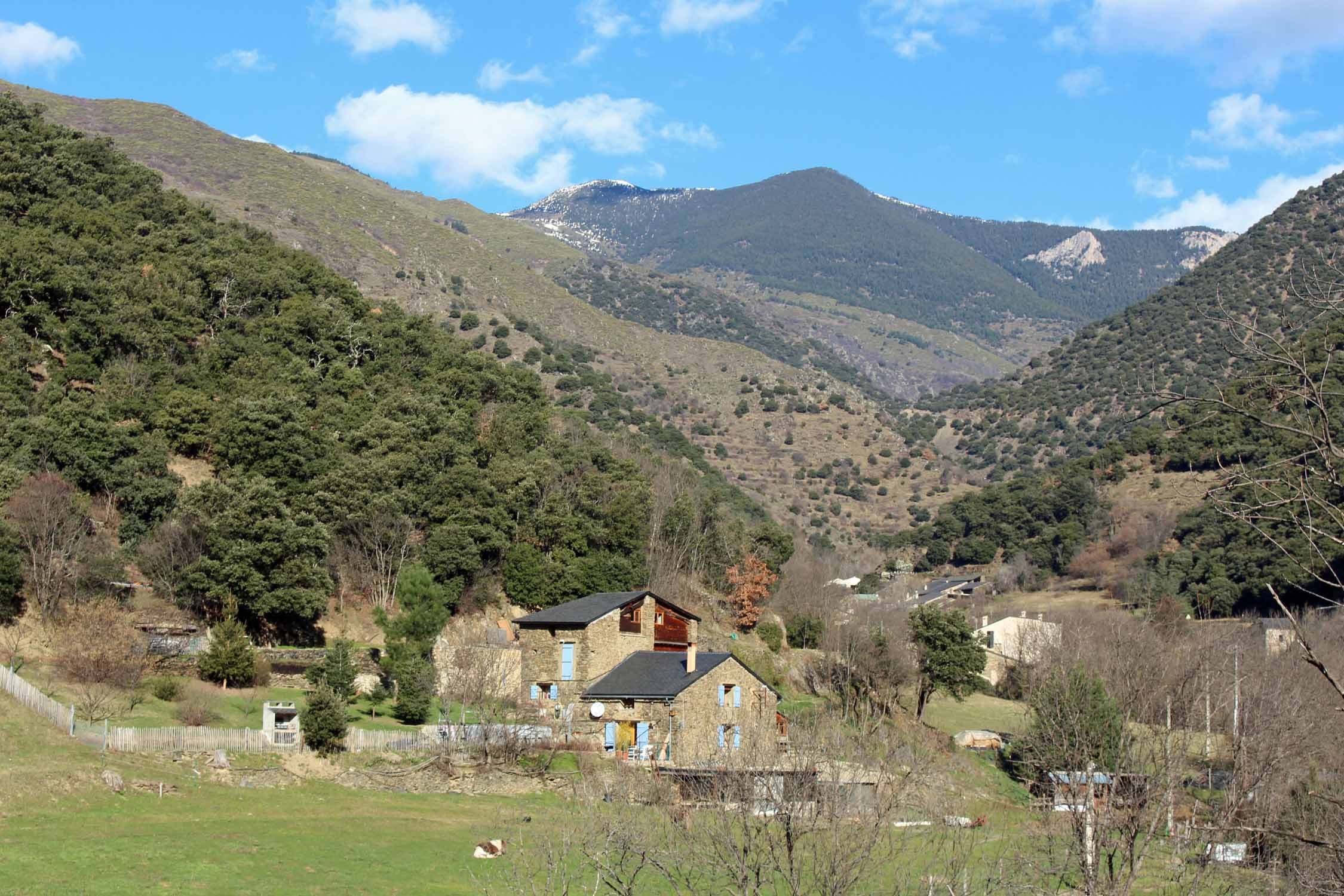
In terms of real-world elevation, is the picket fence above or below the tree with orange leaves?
below

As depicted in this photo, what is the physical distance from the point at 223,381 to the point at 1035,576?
217ft

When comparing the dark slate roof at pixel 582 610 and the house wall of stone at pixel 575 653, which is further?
the dark slate roof at pixel 582 610

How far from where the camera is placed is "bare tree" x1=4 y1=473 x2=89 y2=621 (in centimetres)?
4000

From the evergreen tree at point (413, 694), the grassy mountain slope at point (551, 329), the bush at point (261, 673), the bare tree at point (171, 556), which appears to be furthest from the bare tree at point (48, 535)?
the grassy mountain slope at point (551, 329)

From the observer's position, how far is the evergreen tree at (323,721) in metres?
33.0

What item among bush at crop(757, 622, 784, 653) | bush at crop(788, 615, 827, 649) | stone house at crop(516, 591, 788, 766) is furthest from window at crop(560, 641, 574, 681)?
bush at crop(788, 615, 827, 649)

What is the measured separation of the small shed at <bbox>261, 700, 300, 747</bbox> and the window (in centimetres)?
1156

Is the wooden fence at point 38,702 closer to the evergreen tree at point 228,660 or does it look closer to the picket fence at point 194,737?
the picket fence at point 194,737

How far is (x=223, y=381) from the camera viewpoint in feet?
192

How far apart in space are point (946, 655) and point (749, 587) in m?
11.6

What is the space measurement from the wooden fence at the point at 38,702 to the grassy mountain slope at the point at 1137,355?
10636 cm

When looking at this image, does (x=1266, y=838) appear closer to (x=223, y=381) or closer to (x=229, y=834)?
(x=229, y=834)

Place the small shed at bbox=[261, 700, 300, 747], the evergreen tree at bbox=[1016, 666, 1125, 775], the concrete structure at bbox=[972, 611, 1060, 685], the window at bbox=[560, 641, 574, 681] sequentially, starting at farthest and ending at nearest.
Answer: the concrete structure at bbox=[972, 611, 1060, 685] < the window at bbox=[560, 641, 574, 681] < the evergreen tree at bbox=[1016, 666, 1125, 775] < the small shed at bbox=[261, 700, 300, 747]

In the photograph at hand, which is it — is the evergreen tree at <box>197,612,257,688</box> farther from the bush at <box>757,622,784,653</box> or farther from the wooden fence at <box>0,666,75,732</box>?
the bush at <box>757,622,784,653</box>
